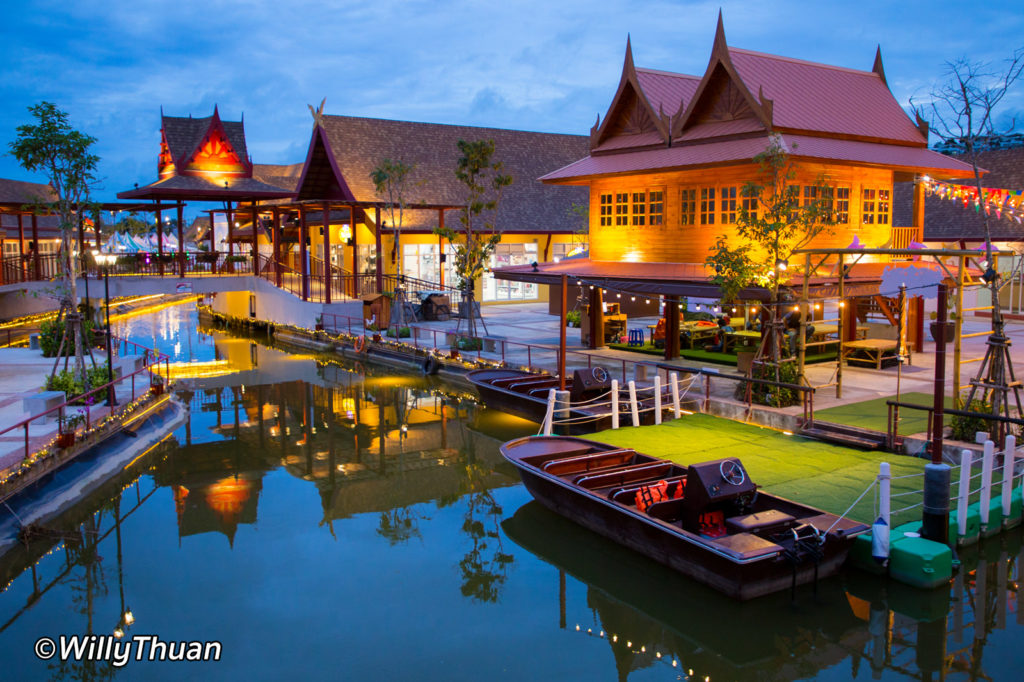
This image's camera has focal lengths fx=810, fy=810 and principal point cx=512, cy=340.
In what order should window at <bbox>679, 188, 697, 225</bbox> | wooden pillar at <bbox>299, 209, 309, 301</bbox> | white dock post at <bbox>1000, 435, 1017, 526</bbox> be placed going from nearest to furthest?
1. white dock post at <bbox>1000, 435, 1017, 526</bbox>
2. window at <bbox>679, 188, 697, 225</bbox>
3. wooden pillar at <bbox>299, 209, 309, 301</bbox>

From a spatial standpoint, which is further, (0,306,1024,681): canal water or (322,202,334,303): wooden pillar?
(322,202,334,303): wooden pillar

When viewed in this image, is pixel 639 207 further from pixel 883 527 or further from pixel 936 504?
pixel 883 527

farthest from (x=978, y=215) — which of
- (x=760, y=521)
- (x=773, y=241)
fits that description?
(x=760, y=521)

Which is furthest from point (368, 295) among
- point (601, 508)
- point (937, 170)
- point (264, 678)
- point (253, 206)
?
point (264, 678)

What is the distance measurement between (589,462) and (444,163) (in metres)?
31.7

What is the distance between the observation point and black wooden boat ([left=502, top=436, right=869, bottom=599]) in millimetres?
9883

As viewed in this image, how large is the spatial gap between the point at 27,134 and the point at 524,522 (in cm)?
1374

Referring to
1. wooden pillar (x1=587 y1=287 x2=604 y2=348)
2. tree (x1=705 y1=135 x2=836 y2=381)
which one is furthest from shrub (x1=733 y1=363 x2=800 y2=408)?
wooden pillar (x1=587 y1=287 x2=604 y2=348)

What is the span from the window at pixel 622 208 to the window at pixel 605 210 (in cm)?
33

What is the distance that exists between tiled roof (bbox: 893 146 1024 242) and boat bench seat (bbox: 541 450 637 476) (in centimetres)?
2568

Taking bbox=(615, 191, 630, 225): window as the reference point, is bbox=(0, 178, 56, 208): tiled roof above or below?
above

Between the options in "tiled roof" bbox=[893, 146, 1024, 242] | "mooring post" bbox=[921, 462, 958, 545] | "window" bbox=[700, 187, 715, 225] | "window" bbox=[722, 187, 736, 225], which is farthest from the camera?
"tiled roof" bbox=[893, 146, 1024, 242]

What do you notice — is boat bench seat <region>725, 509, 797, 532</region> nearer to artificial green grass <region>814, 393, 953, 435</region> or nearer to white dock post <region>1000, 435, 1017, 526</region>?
white dock post <region>1000, 435, 1017, 526</region>

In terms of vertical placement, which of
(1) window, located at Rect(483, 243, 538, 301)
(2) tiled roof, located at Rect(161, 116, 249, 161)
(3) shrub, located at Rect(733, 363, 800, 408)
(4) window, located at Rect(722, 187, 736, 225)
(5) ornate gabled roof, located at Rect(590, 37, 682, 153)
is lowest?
(3) shrub, located at Rect(733, 363, 800, 408)
